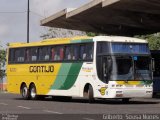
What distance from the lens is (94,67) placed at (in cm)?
2675

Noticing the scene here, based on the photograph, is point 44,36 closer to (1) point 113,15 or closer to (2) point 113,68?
(1) point 113,15

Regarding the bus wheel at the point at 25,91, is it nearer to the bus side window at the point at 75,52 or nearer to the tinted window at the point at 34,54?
the tinted window at the point at 34,54

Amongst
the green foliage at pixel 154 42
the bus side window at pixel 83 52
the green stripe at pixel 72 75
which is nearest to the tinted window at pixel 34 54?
the green stripe at pixel 72 75

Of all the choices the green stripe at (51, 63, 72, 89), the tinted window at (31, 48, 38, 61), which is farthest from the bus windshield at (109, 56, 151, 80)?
the tinted window at (31, 48, 38, 61)

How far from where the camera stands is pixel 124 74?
86.7 feet

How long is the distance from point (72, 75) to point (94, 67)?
1.97 metres

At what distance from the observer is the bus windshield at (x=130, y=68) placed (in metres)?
26.3

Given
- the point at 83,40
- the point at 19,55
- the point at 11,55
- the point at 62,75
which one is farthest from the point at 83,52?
the point at 11,55

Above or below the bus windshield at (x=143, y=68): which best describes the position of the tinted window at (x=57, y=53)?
above

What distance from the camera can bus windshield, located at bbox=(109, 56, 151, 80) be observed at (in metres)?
26.3

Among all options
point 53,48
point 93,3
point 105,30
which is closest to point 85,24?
point 105,30

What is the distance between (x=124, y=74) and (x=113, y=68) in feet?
1.91

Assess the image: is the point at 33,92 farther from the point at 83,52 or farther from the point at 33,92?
the point at 83,52

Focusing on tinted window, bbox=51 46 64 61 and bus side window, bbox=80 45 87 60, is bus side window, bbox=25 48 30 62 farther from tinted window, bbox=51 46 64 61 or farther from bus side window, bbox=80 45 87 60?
bus side window, bbox=80 45 87 60
